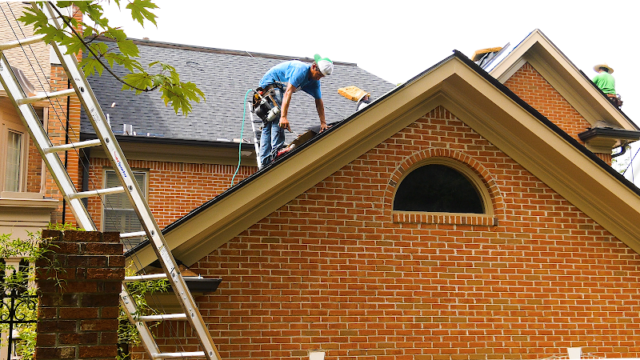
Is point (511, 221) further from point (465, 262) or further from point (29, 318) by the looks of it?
point (29, 318)

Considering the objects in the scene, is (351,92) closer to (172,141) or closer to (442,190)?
(172,141)

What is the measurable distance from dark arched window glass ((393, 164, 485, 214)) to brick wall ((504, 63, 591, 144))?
6.71m

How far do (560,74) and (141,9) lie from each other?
40.2 feet

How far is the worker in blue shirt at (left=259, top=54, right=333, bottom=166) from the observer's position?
845 centimetres

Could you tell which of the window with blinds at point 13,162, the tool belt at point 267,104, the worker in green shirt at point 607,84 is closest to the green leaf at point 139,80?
the tool belt at point 267,104

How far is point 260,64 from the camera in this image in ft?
56.0

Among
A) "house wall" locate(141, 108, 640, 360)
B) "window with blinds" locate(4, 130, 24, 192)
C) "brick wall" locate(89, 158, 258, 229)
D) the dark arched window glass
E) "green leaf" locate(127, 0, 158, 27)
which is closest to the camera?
"green leaf" locate(127, 0, 158, 27)

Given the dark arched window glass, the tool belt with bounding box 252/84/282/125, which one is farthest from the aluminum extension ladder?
the tool belt with bounding box 252/84/282/125

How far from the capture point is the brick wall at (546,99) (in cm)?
1388

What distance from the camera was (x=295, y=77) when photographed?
8.58 metres

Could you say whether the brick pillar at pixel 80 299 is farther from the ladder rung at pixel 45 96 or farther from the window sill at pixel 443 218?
the window sill at pixel 443 218

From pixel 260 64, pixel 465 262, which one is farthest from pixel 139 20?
pixel 260 64

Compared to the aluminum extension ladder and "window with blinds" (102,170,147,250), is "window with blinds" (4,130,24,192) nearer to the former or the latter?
"window with blinds" (102,170,147,250)

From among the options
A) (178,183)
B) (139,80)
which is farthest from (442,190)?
(178,183)
